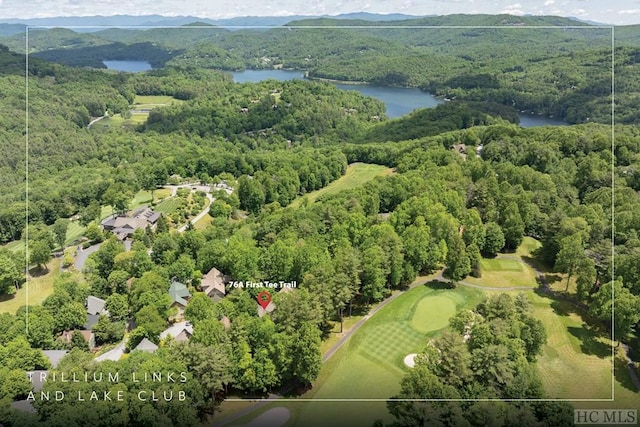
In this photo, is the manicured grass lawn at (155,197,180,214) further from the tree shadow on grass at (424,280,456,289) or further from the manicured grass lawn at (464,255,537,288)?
the manicured grass lawn at (464,255,537,288)

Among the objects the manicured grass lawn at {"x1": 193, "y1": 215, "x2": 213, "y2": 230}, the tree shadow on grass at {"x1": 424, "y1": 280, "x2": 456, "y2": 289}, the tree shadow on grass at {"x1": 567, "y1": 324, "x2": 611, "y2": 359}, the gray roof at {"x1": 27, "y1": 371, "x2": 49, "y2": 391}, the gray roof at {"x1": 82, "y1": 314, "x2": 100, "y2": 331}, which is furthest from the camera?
the manicured grass lawn at {"x1": 193, "y1": 215, "x2": 213, "y2": 230}

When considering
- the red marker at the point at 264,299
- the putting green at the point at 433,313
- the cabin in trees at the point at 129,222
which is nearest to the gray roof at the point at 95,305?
the red marker at the point at 264,299

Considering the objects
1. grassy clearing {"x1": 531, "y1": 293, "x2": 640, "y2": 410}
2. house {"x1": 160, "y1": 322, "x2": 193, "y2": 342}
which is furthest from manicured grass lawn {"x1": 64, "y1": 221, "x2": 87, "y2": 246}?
grassy clearing {"x1": 531, "y1": 293, "x2": 640, "y2": 410}

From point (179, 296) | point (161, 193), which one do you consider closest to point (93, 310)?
point (179, 296)

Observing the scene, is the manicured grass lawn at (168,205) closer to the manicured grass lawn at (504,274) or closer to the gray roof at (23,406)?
the gray roof at (23,406)

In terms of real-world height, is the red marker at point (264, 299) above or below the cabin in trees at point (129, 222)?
below

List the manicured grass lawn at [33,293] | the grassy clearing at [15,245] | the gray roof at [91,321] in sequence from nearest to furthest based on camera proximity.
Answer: the gray roof at [91,321] < the manicured grass lawn at [33,293] < the grassy clearing at [15,245]

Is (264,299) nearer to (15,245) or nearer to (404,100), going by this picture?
(15,245)
